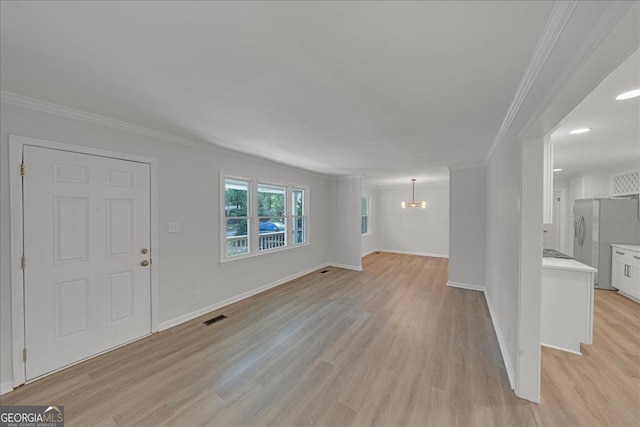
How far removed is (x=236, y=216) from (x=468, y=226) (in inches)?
170

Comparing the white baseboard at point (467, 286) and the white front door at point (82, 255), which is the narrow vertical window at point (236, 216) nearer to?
the white front door at point (82, 255)

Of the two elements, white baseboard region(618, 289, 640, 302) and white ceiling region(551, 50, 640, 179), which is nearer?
white ceiling region(551, 50, 640, 179)

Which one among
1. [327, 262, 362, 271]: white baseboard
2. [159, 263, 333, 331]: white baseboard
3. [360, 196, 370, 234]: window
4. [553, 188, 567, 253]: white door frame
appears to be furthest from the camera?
[360, 196, 370, 234]: window

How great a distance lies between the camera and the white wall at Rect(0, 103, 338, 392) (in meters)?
1.93

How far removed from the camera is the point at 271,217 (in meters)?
4.59

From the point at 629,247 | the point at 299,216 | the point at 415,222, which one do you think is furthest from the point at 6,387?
the point at 415,222

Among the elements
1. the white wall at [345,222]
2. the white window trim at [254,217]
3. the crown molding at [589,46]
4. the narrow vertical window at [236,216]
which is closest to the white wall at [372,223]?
the white wall at [345,222]

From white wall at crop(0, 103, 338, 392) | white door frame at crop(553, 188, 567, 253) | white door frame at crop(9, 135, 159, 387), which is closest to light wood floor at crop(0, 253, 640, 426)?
white door frame at crop(9, 135, 159, 387)

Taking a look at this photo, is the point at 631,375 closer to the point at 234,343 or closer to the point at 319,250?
the point at 234,343

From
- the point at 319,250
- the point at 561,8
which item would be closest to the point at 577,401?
the point at 561,8

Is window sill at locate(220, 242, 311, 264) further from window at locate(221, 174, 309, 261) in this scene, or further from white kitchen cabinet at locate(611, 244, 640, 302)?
white kitchen cabinet at locate(611, 244, 640, 302)

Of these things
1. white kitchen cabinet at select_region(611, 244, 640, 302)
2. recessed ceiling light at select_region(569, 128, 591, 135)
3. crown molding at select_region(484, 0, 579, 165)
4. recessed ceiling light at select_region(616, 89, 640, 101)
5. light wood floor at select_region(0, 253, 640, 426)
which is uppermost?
recessed ceiling light at select_region(569, 128, 591, 135)

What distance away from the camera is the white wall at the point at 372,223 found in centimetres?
785

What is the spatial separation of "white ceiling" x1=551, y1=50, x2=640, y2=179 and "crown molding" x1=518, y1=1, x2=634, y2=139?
1.76 feet
